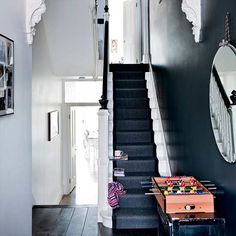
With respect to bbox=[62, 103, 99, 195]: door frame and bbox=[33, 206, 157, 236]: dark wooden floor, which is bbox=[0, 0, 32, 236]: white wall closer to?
bbox=[33, 206, 157, 236]: dark wooden floor

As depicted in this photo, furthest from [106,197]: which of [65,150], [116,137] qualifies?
[65,150]

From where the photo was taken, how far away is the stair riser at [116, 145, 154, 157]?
4.52m

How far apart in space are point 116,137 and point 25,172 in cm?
217

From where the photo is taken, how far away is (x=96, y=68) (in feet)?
22.5

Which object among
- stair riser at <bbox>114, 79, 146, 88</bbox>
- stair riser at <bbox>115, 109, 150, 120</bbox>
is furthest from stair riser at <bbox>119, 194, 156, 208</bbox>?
stair riser at <bbox>114, 79, 146, 88</bbox>

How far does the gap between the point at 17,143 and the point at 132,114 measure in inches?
114

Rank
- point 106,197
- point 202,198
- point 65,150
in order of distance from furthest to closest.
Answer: point 65,150 → point 106,197 → point 202,198

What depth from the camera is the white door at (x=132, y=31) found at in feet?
25.3

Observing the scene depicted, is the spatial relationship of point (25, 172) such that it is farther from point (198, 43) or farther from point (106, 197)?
point (198, 43)

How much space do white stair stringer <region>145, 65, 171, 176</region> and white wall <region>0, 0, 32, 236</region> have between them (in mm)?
1954

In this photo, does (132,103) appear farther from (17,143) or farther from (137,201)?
(17,143)

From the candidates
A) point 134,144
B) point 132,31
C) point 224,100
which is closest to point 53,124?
point 134,144

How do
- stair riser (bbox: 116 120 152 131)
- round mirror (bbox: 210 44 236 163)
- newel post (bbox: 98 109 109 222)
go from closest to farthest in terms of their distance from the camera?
round mirror (bbox: 210 44 236 163), newel post (bbox: 98 109 109 222), stair riser (bbox: 116 120 152 131)

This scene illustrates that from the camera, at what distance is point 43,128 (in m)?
5.70
